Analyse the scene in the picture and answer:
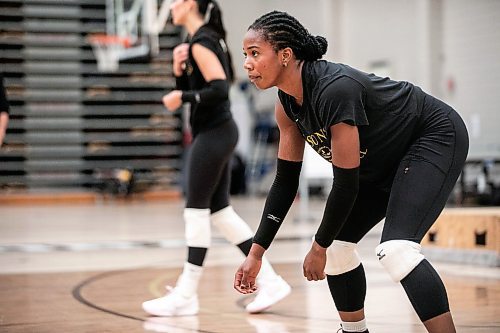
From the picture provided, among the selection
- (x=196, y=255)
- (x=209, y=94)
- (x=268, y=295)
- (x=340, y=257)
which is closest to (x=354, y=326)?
(x=340, y=257)

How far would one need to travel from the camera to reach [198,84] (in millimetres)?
4926

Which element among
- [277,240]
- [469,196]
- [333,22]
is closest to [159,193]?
[333,22]

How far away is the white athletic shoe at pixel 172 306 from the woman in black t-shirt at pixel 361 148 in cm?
150

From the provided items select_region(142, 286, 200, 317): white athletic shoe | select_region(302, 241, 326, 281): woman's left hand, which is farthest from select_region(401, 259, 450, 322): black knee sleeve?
select_region(142, 286, 200, 317): white athletic shoe

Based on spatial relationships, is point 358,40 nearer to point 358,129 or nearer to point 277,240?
point 277,240

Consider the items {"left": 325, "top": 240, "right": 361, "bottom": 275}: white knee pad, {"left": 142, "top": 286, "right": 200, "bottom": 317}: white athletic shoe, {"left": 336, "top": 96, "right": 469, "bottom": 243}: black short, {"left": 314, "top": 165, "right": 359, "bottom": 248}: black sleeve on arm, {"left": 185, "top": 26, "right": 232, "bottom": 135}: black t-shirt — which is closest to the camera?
{"left": 314, "top": 165, "right": 359, "bottom": 248}: black sleeve on arm

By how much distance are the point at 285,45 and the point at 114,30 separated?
535 inches

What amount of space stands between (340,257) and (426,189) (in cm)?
51

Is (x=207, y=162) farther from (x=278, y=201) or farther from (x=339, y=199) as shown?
(x=339, y=199)

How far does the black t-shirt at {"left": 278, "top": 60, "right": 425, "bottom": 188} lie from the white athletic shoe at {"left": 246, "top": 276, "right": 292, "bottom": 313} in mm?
1616

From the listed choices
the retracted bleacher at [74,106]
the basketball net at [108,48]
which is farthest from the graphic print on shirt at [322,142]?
the retracted bleacher at [74,106]

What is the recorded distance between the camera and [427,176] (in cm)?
310

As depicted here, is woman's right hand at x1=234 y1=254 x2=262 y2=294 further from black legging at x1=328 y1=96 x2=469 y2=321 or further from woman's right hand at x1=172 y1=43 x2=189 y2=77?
woman's right hand at x1=172 y1=43 x2=189 y2=77

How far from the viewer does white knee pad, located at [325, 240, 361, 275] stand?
3.41 metres
